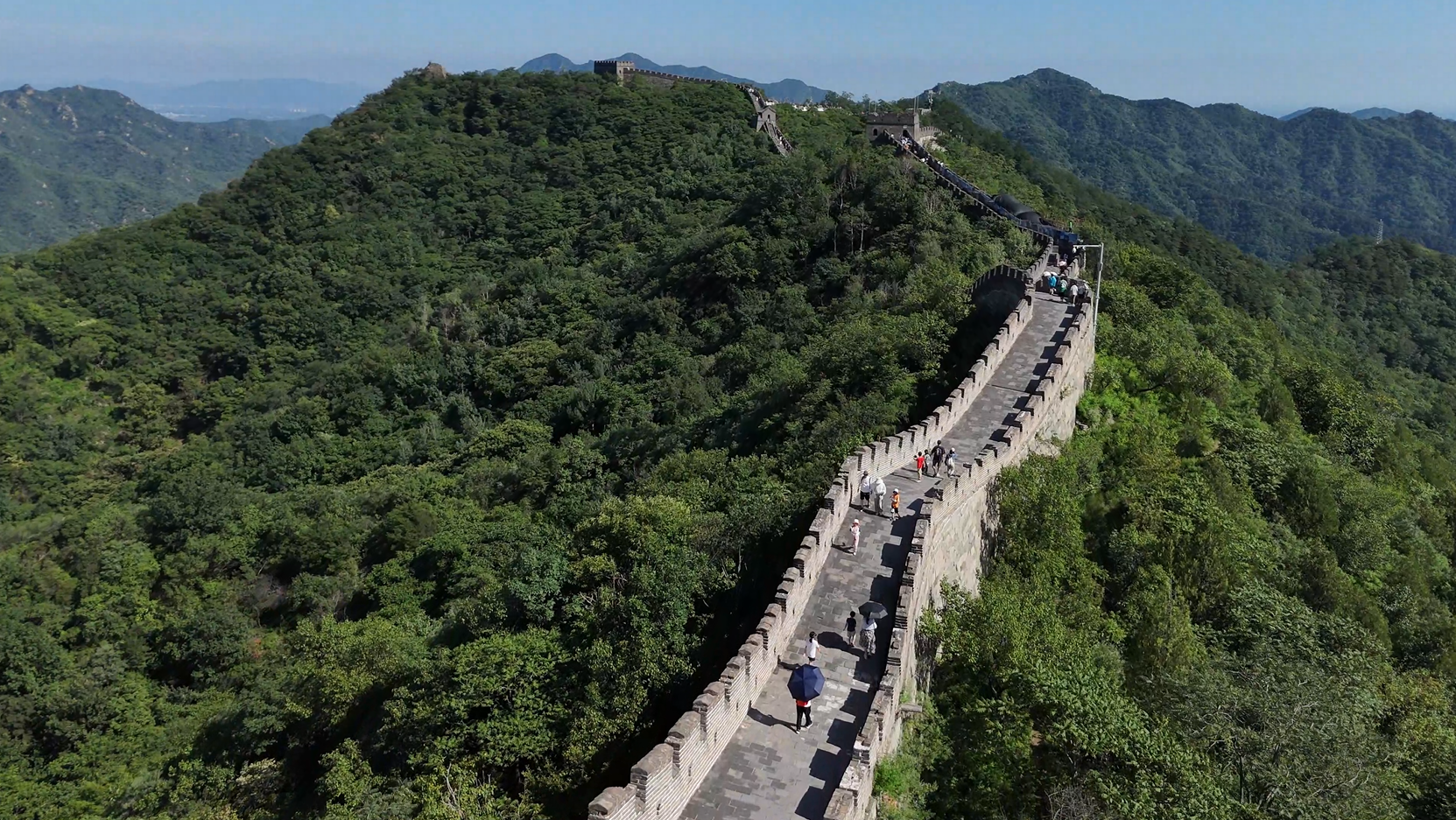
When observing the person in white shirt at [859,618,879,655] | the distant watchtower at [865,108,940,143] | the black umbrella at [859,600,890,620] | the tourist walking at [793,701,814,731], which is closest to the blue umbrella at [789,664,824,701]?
the tourist walking at [793,701,814,731]

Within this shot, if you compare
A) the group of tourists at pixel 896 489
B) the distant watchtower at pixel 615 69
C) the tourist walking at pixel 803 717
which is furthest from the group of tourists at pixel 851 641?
the distant watchtower at pixel 615 69

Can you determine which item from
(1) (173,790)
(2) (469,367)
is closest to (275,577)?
(1) (173,790)

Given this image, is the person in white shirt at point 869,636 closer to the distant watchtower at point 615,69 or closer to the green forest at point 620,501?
the green forest at point 620,501

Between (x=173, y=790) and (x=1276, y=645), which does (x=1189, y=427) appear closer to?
(x=1276, y=645)

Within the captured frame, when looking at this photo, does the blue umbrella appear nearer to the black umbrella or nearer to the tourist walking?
the tourist walking

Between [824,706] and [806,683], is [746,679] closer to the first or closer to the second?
[806,683]

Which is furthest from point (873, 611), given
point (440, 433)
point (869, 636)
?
point (440, 433)
